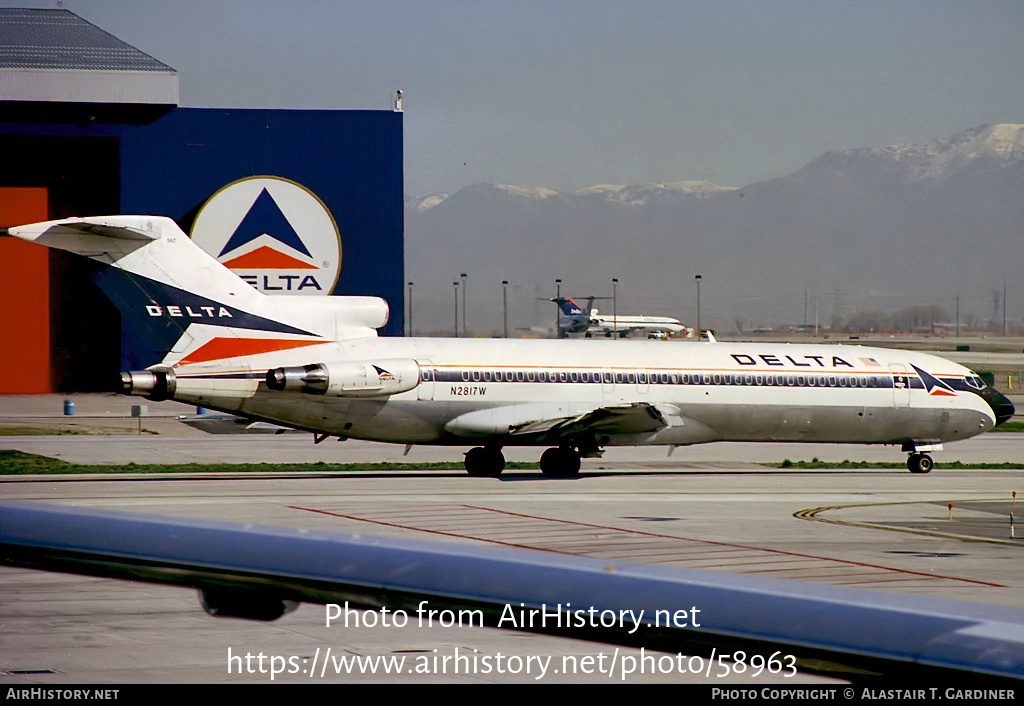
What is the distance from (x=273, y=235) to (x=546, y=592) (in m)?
52.7

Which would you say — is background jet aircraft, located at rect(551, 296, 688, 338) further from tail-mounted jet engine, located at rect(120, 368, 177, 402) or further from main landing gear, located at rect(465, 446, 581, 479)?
tail-mounted jet engine, located at rect(120, 368, 177, 402)

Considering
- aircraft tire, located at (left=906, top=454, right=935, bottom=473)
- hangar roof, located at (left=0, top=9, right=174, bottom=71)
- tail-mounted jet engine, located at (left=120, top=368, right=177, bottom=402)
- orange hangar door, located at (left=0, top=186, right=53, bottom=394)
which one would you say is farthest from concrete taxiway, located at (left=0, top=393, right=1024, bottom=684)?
hangar roof, located at (left=0, top=9, right=174, bottom=71)

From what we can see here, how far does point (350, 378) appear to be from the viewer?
27.6 metres

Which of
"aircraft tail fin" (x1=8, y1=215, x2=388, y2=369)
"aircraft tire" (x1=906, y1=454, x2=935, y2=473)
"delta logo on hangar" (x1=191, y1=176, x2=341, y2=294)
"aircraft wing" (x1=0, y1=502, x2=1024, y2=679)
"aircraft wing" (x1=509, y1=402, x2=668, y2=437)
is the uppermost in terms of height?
"delta logo on hangar" (x1=191, y1=176, x2=341, y2=294)

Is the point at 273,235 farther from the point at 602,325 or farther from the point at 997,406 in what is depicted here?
the point at 602,325

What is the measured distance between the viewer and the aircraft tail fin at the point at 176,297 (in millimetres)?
27125

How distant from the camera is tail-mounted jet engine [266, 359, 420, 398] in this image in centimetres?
2709

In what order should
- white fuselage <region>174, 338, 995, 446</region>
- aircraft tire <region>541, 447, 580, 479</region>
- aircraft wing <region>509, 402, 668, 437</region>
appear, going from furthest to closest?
1. aircraft tire <region>541, 447, 580, 479</region>
2. aircraft wing <region>509, 402, 668, 437</region>
3. white fuselage <region>174, 338, 995, 446</region>

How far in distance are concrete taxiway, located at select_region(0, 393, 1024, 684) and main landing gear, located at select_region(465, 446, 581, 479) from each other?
1.58ft

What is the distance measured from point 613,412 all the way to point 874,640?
86.2 feet

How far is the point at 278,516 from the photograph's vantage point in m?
21.0

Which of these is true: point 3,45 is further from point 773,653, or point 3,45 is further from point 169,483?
point 773,653

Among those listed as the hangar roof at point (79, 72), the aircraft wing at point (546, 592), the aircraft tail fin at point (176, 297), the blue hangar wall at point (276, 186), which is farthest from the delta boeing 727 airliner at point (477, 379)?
the hangar roof at point (79, 72)

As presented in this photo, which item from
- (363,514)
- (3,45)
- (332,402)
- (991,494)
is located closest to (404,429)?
(332,402)
